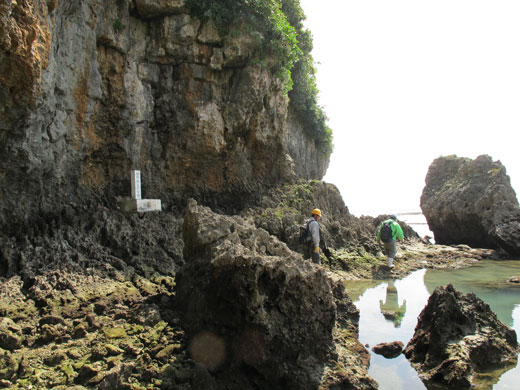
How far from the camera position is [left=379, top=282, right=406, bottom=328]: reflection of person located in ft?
29.0

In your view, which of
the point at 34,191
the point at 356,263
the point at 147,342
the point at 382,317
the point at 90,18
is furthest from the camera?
the point at 356,263

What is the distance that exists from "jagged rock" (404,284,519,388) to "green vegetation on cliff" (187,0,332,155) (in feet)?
38.6

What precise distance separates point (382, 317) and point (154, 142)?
925 centimetres

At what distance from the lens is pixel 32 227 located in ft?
31.0

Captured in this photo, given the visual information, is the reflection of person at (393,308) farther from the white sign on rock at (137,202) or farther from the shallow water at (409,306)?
the white sign on rock at (137,202)

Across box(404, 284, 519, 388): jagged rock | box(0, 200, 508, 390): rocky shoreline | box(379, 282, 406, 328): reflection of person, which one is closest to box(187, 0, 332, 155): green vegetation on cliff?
box(0, 200, 508, 390): rocky shoreline

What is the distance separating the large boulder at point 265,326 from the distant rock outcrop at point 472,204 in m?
19.4

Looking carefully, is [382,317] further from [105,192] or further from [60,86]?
[60,86]

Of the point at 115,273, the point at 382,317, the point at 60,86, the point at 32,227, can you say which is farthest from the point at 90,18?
the point at 382,317

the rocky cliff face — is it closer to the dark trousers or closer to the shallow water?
the dark trousers

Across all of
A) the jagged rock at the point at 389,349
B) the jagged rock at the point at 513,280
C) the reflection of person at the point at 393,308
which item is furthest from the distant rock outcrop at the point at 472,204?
the jagged rock at the point at 389,349

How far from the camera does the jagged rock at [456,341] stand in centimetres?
587

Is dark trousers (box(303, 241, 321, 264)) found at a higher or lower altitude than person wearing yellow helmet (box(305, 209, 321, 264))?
lower

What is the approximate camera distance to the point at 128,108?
12664 mm
